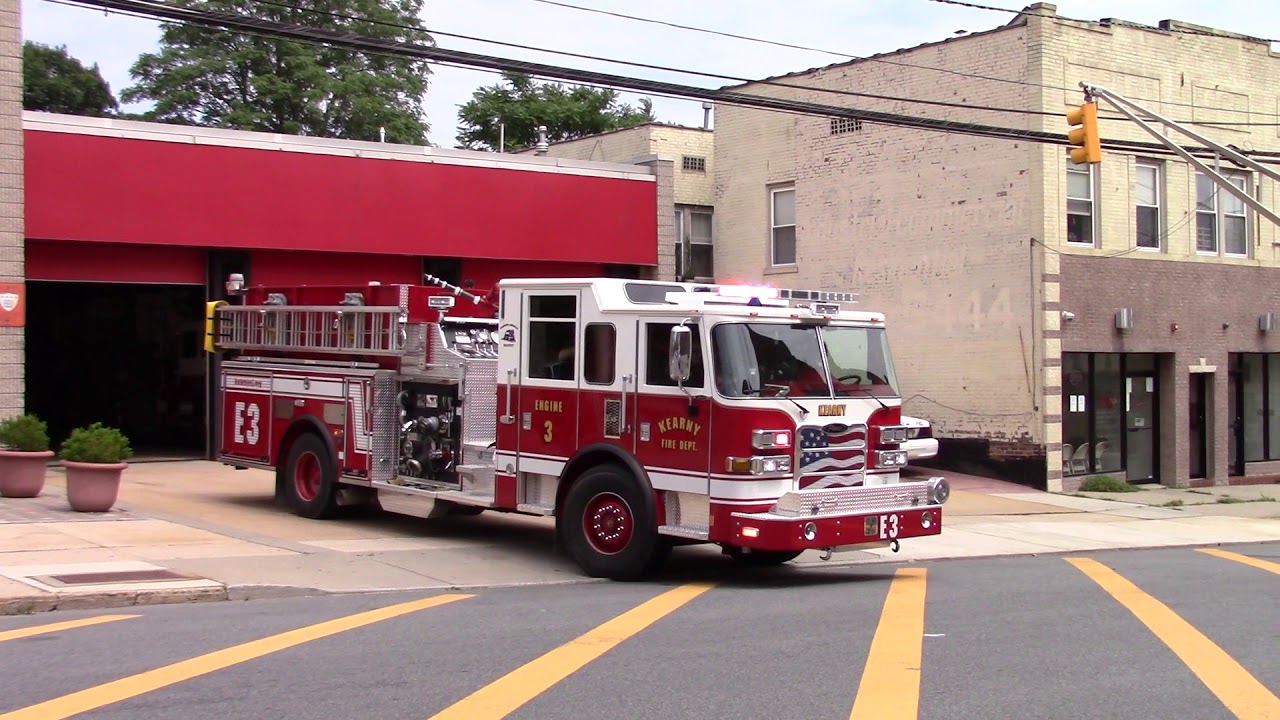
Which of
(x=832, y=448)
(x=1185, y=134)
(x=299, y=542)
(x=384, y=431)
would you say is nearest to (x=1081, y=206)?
(x=1185, y=134)

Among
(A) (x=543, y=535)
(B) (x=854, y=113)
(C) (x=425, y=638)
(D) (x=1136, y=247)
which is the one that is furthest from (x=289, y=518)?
(D) (x=1136, y=247)

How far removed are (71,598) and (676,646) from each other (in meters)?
4.75

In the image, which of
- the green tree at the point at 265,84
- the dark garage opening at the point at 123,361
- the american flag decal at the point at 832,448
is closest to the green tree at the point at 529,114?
the green tree at the point at 265,84

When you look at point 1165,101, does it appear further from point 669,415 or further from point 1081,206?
point 669,415

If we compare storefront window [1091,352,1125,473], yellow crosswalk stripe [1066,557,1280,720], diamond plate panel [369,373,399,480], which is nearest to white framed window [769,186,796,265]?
storefront window [1091,352,1125,473]

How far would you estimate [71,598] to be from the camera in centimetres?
993

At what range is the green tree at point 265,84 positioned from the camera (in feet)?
157

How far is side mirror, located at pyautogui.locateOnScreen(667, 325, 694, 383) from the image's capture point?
11.0 m

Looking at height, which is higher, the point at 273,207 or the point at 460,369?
the point at 273,207

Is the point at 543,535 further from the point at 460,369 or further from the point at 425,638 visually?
the point at 425,638

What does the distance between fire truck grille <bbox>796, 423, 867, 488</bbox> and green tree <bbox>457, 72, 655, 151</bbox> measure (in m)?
49.4

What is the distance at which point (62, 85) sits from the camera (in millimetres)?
51156

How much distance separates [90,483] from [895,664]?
9924 millimetres

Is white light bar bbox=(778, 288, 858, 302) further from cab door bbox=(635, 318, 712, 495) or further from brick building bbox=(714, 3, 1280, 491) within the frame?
brick building bbox=(714, 3, 1280, 491)
